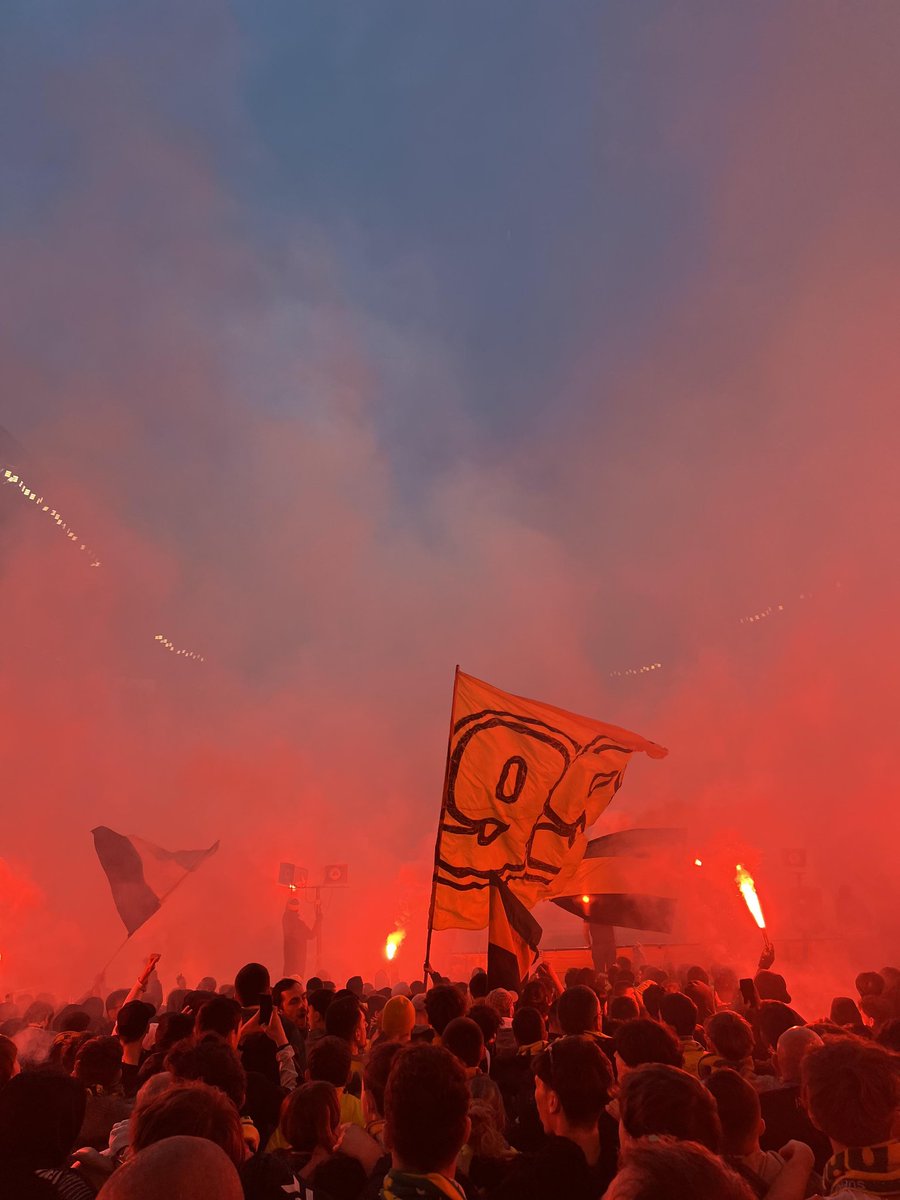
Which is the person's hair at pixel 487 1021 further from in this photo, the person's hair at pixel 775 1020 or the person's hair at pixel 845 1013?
the person's hair at pixel 845 1013

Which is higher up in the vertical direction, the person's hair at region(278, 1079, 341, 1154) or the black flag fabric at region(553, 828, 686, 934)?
the black flag fabric at region(553, 828, 686, 934)

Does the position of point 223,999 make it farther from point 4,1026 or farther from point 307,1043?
point 4,1026

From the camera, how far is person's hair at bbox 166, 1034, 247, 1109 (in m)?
2.94

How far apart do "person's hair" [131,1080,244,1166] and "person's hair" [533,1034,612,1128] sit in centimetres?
122

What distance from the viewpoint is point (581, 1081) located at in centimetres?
262

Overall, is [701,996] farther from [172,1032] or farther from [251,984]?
[172,1032]

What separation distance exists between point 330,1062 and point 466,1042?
2.33ft

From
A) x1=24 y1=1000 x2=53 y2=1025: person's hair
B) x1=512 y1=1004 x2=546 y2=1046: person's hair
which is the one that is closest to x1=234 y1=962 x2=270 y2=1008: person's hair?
x1=512 y1=1004 x2=546 y2=1046: person's hair

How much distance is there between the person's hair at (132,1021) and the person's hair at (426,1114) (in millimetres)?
2857

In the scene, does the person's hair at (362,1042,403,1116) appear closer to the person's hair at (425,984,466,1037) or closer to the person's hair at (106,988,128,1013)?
the person's hair at (425,984,466,1037)

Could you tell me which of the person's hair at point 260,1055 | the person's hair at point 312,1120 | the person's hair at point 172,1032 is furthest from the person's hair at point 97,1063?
the person's hair at point 312,1120

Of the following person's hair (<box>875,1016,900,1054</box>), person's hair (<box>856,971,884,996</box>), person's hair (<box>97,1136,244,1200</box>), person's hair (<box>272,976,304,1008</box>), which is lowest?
person's hair (<box>97,1136,244,1200</box>)

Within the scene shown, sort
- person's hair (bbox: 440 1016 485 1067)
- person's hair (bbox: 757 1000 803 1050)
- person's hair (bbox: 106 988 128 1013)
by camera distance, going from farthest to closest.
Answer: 1. person's hair (bbox: 106 988 128 1013)
2. person's hair (bbox: 757 1000 803 1050)
3. person's hair (bbox: 440 1016 485 1067)

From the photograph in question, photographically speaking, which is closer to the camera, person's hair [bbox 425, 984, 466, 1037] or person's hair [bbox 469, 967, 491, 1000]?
person's hair [bbox 425, 984, 466, 1037]
